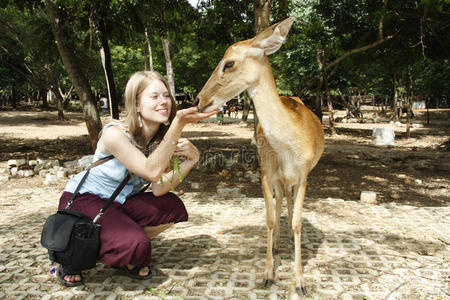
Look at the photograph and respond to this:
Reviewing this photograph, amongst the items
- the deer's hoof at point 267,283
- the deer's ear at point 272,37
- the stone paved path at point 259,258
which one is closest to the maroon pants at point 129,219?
the stone paved path at point 259,258

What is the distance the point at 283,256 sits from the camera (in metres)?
3.85

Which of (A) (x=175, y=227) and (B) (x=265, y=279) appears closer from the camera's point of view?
(B) (x=265, y=279)

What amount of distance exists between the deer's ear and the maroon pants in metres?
1.59

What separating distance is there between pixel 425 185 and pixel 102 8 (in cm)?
753

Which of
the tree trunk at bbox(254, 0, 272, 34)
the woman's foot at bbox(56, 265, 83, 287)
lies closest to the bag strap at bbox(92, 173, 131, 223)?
the woman's foot at bbox(56, 265, 83, 287)

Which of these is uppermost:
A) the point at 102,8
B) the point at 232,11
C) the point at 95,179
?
the point at 232,11

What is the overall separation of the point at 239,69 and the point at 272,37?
344 millimetres

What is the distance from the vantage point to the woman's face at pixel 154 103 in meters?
2.94

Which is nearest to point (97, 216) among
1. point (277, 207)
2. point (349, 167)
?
point (277, 207)

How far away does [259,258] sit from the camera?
3.77m

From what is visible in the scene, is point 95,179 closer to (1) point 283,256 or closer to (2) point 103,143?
(2) point 103,143

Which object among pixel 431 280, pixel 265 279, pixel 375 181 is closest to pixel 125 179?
pixel 265 279

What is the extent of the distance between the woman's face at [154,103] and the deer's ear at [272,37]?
84 centimetres

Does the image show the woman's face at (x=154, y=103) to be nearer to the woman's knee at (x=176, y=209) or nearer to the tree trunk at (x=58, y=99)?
the woman's knee at (x=176, y=209)
